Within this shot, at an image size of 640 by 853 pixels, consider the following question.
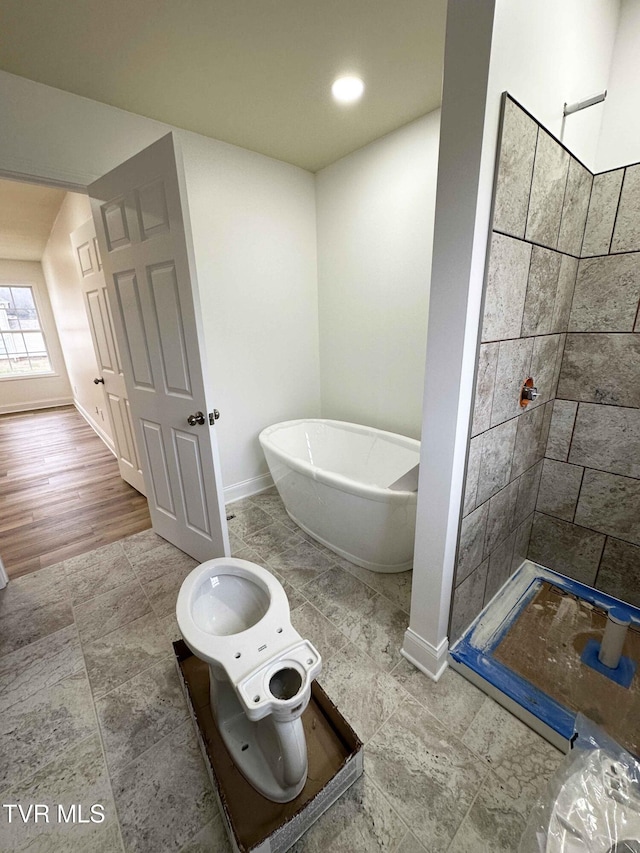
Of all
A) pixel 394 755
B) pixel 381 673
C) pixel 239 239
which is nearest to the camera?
pixel 394 755

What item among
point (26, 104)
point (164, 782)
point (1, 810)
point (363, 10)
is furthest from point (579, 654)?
point (26, 104)

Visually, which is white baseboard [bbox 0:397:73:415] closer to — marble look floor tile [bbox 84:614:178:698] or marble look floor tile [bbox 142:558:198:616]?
marble look floor tile [bbox 142:558:198:616]

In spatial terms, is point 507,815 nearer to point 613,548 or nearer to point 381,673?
point 381,673

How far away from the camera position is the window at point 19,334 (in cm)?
554

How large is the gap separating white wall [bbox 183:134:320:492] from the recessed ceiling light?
2.76ft

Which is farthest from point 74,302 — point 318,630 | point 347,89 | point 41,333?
point 318,630

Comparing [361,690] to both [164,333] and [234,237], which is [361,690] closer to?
[164,333]

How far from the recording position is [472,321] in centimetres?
104

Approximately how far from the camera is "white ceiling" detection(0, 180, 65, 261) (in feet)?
9.73

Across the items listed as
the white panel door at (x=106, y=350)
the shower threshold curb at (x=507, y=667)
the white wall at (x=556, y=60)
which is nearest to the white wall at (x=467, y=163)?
the white wall at (x=556, y=60)

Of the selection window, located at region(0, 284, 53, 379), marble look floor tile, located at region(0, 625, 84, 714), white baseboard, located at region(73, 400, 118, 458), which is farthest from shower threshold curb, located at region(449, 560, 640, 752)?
window, located at region(0, 284, 53, 379)

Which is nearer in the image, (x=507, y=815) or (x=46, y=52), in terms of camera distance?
(x=507, y=815)

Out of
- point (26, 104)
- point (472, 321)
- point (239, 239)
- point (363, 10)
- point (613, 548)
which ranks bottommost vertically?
point (613, 548)

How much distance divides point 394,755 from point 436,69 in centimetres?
281
